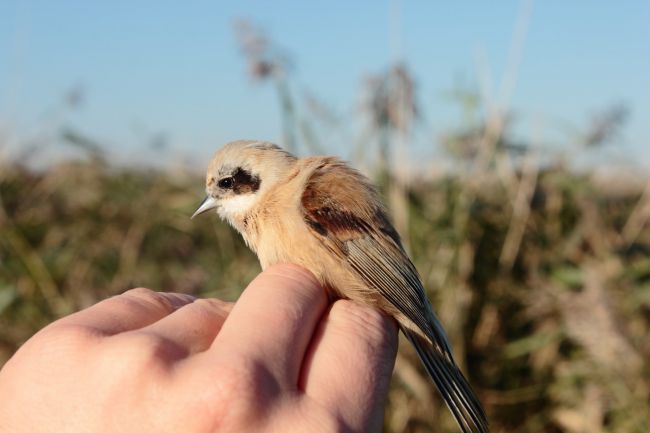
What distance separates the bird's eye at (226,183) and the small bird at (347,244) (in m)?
0.10

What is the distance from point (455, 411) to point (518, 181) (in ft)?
9.70

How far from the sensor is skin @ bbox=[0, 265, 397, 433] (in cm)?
148

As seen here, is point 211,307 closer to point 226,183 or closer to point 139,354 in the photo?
point 139,354

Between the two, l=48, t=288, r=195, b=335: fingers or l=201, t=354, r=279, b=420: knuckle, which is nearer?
l=201, t=354, r=279, b=420: knuckle

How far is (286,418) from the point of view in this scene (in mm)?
1516

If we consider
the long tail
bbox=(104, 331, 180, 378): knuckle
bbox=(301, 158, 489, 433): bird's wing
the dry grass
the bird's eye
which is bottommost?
the dry grass

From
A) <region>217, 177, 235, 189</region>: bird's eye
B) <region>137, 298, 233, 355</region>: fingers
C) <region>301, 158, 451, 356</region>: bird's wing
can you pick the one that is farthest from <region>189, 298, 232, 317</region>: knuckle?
<region>217, 177, 235, 189</region>: bird's eye

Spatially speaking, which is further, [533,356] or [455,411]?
[533,356]

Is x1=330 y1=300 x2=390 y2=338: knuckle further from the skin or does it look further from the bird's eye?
the bird's eye

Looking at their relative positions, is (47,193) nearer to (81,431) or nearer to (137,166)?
(137,166)

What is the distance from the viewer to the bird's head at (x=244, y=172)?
293cm

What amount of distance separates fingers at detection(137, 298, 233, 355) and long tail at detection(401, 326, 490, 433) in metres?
1.02

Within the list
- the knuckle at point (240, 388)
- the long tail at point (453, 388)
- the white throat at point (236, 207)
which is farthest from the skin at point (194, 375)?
the white throat at point (236, 207)

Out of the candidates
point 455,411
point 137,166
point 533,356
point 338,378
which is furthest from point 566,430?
point 137,166
